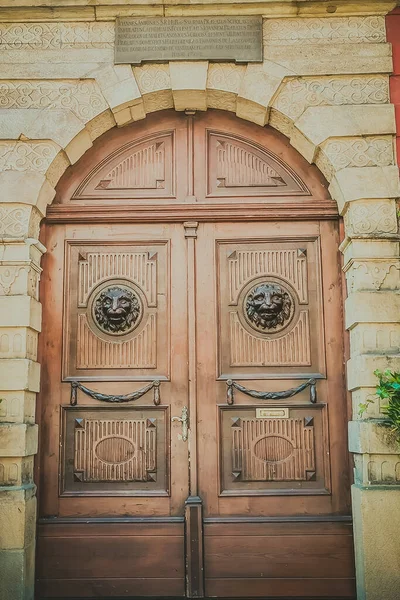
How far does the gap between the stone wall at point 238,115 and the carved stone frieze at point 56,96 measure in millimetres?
10

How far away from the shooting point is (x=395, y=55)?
16.7 feet

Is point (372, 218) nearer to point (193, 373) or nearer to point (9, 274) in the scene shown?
point (193, 373)

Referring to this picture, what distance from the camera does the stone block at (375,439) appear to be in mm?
4477

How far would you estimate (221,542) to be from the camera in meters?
4.78

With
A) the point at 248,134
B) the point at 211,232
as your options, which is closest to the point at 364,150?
the point at 248,134

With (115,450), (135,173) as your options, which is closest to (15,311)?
(115,450)

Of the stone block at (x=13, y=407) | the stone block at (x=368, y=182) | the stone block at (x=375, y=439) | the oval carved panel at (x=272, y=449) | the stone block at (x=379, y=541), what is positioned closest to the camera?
the stone block at (x=379, y=541)

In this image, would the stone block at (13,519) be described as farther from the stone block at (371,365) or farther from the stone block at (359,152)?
the stone block at (359,152)

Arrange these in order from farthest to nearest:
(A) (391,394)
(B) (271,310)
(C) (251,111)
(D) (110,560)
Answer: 1. (C) (251,111)
2. (B) (271,310)
3. (D) (110,560)
4. (A) (391,394)

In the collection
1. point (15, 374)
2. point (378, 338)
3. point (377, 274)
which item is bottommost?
point (15, 374)

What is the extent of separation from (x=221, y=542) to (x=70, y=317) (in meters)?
2.14

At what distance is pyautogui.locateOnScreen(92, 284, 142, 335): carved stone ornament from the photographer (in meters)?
5.03

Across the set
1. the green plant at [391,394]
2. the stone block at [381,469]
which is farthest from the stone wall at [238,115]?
the green plant at [391,394]

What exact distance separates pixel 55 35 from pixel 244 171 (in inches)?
75.9
